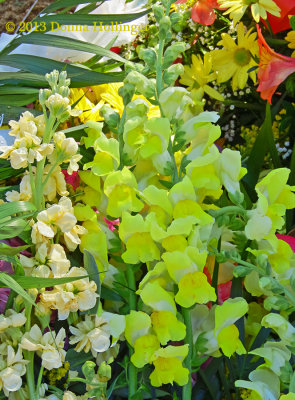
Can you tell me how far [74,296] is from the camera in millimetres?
480

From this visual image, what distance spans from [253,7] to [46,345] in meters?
0.40

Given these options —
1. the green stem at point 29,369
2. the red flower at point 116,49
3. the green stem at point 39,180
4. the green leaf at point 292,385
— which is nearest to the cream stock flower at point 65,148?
the green stem at point 39,180

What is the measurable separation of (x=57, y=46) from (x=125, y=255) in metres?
0.27

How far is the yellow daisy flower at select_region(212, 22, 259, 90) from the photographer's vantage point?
74 centimetres

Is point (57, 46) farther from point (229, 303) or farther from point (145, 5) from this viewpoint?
point (229, 303)

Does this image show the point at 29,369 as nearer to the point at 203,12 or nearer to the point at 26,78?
the point at 26,78

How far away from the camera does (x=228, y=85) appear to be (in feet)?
2.59

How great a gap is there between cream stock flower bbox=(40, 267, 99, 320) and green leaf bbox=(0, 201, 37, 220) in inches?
2.1

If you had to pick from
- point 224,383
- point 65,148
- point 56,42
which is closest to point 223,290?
point 224,383

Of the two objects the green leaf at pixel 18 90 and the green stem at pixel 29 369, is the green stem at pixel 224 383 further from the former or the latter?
the green leaf at pixel 18 90

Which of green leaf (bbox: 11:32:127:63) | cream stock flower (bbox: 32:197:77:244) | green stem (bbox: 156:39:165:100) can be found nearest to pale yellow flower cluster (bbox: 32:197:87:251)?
cream stock flower (bbox: 32:197:77:244)

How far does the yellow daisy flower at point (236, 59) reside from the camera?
74cm

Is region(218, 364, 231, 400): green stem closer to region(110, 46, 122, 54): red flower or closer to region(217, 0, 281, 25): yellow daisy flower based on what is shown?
region(217, 0, 281, 25): yellow daisy flower

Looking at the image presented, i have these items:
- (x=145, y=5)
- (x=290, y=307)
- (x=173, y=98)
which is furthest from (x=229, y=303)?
(x=145, y=5)
